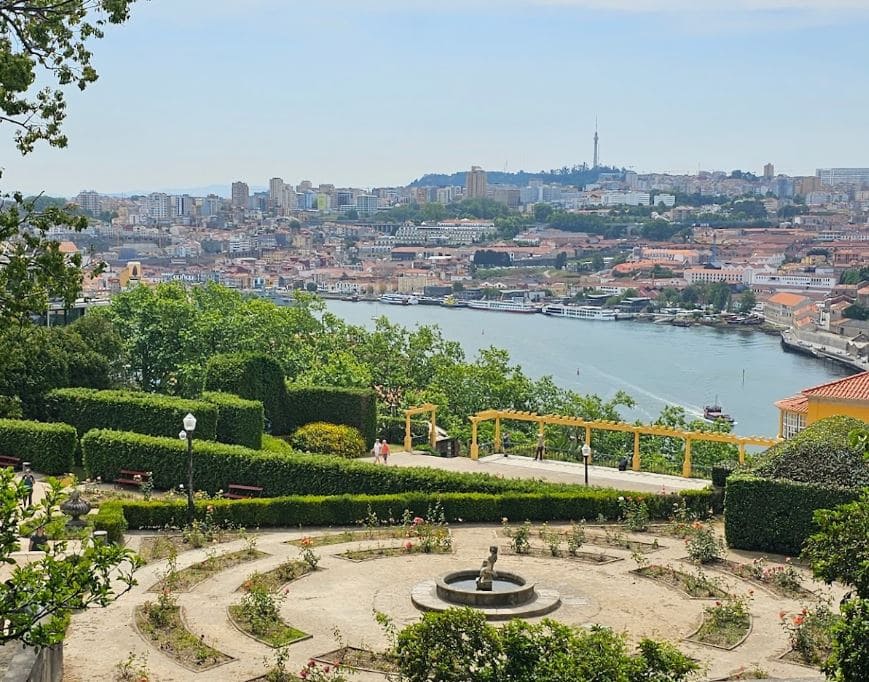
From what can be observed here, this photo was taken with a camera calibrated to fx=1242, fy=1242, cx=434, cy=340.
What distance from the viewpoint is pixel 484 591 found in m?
13.3

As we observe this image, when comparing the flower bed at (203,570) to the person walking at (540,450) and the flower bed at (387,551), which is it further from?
the person walking at (540,450)

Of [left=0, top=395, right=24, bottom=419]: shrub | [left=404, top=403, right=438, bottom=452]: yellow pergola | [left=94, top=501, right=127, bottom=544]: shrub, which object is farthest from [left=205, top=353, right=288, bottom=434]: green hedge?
[left=94, top=501, right=127, bottom=544]: shrub

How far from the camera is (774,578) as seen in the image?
14555 mm

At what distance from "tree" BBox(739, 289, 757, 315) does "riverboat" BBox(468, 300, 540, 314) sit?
2027 centimetres

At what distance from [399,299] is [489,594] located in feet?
405

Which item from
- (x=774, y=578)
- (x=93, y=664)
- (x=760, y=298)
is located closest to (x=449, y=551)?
(x=774, y=578)

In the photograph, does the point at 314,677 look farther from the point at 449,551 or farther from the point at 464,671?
the point at 449,551

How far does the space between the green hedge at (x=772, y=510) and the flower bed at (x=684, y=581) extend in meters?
1.62

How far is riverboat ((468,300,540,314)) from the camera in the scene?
126438 mm

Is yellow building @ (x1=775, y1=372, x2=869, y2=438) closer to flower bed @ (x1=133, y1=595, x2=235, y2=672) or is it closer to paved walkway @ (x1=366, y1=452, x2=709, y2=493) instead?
paved walkway @ (x1=366, y1=452, x2=709, y2=493)

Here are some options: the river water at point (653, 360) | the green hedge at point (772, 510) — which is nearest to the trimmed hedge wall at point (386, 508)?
the green hedge at point (772, 510)

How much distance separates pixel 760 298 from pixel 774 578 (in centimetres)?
11785

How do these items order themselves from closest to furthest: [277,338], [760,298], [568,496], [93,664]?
1. [93,664]
2. [568,496]
3. [277,338]
4. [760,298]

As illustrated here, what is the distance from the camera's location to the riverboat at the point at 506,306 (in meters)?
126
